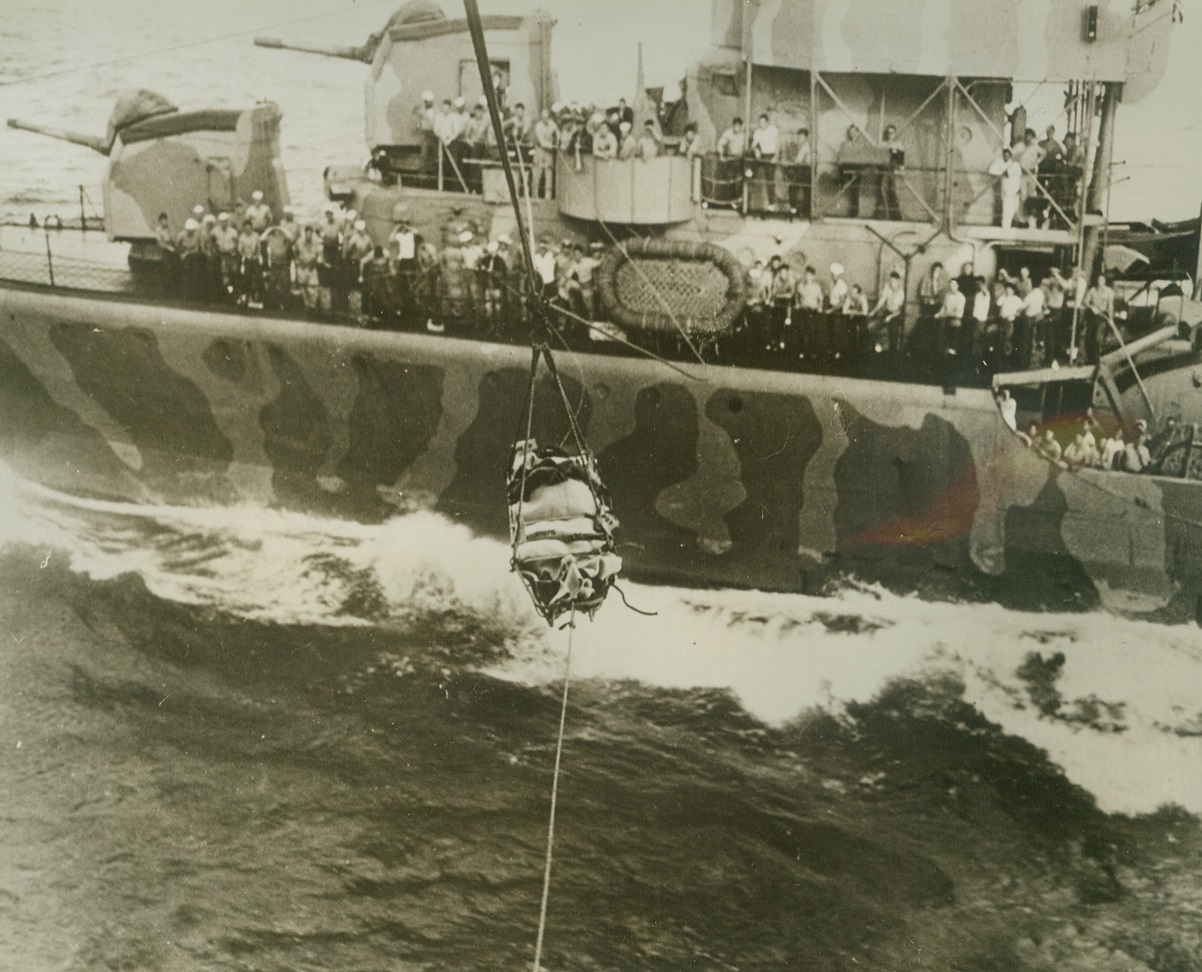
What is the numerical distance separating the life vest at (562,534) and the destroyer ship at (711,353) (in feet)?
0.84

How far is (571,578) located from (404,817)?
3.69 ft

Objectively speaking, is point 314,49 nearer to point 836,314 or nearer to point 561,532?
point 561,532

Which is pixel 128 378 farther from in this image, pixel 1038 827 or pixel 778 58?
pixel 1038 827

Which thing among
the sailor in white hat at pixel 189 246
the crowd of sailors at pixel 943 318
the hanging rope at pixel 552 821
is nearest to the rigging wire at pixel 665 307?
the crowd of sailors at pixel 943 318

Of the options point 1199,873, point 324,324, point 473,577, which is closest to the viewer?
point 1199,873

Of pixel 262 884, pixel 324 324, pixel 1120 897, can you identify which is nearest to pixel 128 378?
pixel 324 324

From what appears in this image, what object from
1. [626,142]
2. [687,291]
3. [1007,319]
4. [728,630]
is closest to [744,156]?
[626,142]

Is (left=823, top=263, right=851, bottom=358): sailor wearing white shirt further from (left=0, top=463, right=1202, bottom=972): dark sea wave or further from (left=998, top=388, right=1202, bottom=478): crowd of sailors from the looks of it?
(left=0, top=463, right=1202, bottom=972): dark sea wave

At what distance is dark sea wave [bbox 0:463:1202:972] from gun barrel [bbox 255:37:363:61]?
175cm

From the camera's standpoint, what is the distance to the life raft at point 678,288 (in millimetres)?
4277

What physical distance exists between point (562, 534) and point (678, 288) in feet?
3.42

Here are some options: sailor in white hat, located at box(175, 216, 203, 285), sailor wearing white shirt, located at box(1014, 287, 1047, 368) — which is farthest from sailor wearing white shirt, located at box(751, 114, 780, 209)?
sailor in white hat, located at box(175, 216, 203, 285)

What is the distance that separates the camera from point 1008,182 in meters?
4.27

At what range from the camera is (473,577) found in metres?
4.45
